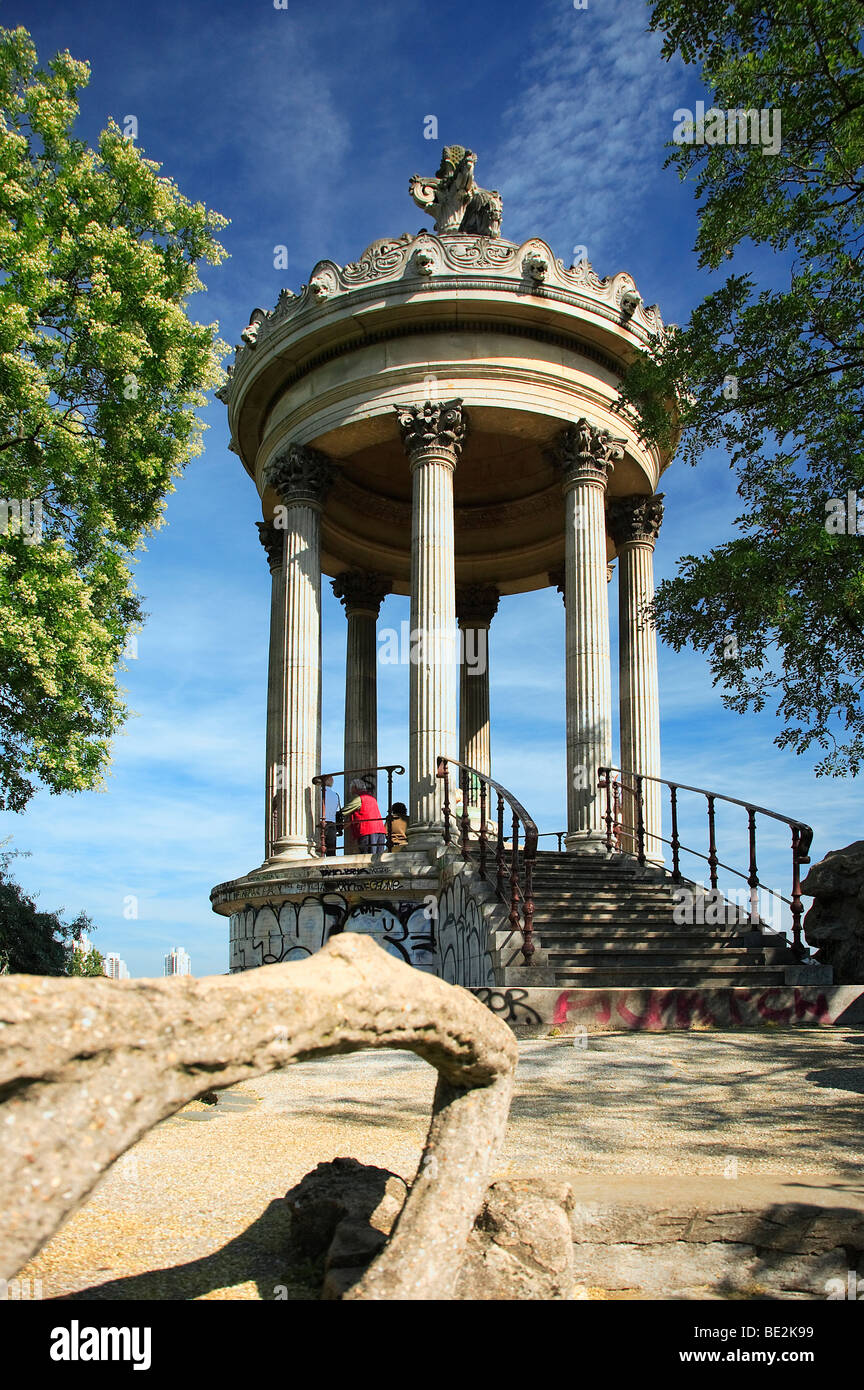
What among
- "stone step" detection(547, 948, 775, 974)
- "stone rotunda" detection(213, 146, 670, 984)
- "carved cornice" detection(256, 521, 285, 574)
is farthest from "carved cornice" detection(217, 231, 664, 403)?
"stone step" detection(547, 948, 775, 974)

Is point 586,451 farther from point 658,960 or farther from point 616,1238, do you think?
point 616,1238

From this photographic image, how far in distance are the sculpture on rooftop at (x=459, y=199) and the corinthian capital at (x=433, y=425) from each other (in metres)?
5.38

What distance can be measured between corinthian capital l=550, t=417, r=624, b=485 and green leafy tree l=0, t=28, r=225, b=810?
6.34 meters

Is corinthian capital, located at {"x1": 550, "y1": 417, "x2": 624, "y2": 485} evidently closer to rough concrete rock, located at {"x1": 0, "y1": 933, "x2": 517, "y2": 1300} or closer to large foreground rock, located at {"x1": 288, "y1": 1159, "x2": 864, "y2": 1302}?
large foreground rock, located at {"x1": 288, "y1": 1159, "x2": 864, "y2": 1302}

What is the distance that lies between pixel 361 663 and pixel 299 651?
18.5 ft

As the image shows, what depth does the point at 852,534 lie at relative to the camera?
11.2 meters

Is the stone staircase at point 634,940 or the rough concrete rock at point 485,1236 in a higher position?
the stone staircase at point 634,940

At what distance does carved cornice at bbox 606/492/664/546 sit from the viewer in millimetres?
20078

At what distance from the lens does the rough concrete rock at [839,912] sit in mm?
13000

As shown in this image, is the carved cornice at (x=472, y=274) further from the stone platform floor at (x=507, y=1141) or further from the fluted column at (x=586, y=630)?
the stone platform floor at (x=507, y=1141)

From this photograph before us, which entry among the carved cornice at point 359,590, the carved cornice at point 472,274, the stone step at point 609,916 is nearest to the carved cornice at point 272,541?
the carved cornice at point 359,590

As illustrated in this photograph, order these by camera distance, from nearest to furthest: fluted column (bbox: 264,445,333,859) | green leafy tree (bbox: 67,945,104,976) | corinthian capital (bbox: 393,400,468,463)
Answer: corinthian capital (bbox: 393,400,468,463) → fluted column (bbox: 264,445,333,859) → green leafy tree (bbox: 67,945,104,976)

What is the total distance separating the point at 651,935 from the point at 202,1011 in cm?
1071
